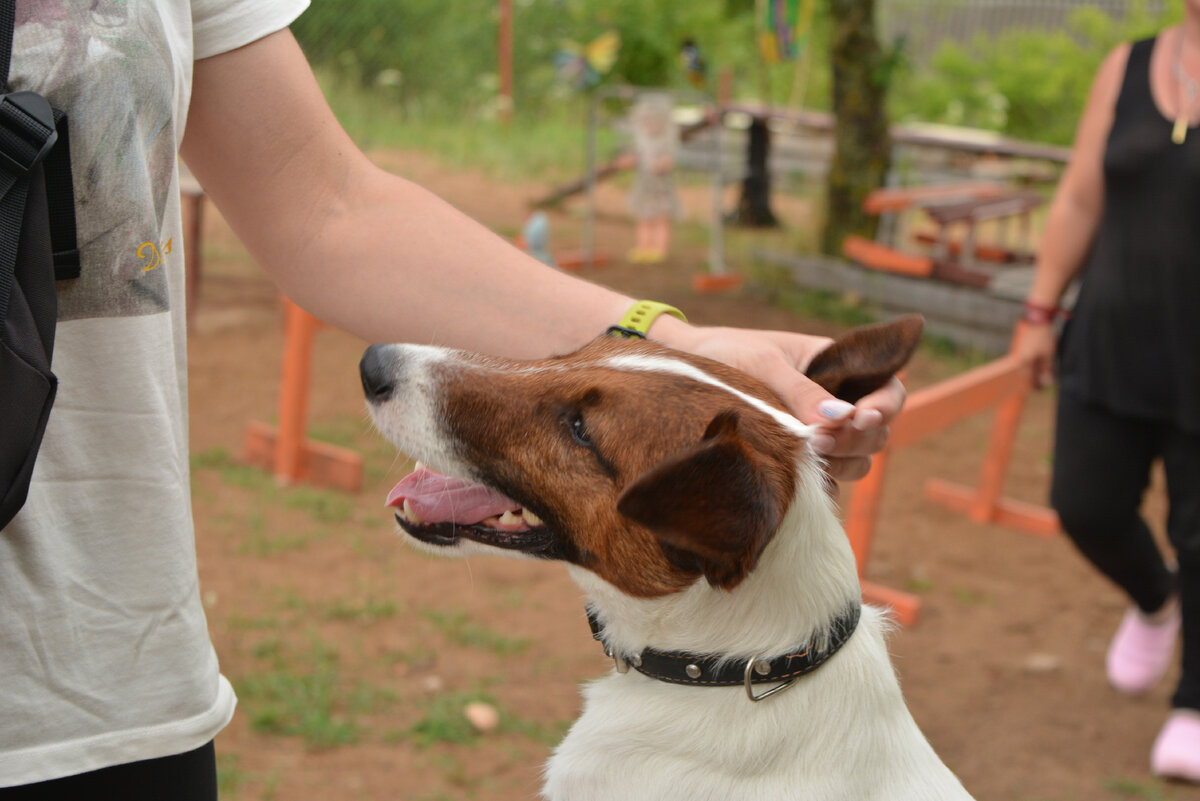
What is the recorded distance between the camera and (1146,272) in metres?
3.65

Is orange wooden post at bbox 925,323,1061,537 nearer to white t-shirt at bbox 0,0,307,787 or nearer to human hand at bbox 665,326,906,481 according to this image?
human hand at bbox 665,326,906,481

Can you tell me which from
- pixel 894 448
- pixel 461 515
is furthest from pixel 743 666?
pixel 894 448

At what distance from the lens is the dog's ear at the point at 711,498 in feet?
4.54

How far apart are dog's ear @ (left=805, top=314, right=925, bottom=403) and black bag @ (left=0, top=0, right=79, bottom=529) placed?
3.90 ft

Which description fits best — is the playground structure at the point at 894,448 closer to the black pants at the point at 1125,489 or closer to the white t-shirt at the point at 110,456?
the black pants at the point at 1125,489

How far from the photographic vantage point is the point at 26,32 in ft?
4.29

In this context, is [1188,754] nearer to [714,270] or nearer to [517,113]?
[714,270]

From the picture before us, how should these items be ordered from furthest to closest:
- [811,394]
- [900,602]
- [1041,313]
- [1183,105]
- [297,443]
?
[297,443]
[900,602]
[1041,313]
[1183,105]
[811,394]

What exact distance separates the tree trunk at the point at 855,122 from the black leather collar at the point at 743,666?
8.39 metres

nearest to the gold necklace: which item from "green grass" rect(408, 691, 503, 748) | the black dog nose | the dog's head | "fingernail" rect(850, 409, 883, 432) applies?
the dog's head

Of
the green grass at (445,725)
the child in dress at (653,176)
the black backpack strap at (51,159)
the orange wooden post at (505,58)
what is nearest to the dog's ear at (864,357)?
the black backpack strap at (51,159)

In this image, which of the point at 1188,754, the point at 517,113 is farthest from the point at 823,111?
the point at 1188,754

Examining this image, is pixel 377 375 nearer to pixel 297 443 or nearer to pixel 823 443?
pixel 823 443

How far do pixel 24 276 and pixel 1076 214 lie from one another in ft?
11.8
